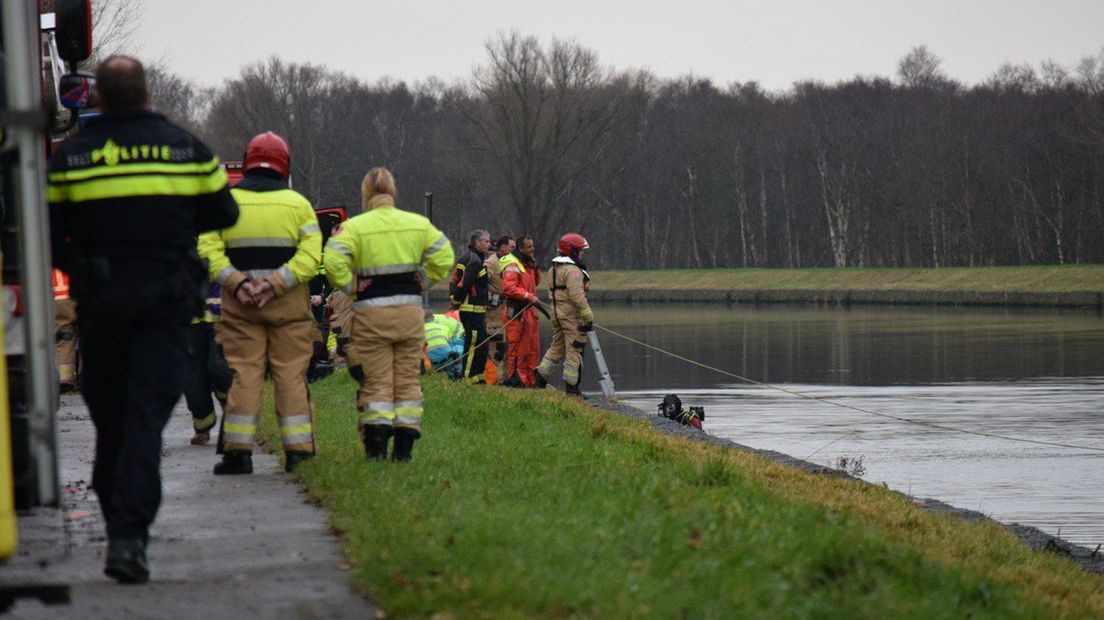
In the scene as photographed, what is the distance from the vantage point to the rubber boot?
960cm

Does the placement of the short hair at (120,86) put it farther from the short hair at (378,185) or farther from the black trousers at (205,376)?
the black trousers at (205,376)

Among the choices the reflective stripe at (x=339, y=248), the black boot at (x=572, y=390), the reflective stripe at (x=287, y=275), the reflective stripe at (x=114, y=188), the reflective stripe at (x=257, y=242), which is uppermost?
the reflective stripe at (x=114, y=188)

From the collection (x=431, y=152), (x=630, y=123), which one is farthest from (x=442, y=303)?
(x=431, y=152)

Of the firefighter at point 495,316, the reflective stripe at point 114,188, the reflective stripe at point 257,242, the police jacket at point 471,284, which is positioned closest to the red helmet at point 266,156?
the reflective stripe at point 257,242

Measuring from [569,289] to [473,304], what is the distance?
1.74 meters

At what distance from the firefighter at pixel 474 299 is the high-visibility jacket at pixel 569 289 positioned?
1.13m

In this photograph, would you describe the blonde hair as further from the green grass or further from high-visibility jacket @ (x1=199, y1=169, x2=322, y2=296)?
the green grass

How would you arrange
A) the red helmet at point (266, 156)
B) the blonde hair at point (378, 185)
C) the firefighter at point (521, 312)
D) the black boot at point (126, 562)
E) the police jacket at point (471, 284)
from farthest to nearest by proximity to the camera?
1. the police jacket at point (471, 284)
2. the firefighter at point (521, 312)
3. the blonde hair at point (378, 185)
4. the red helmet at point (266, 156)
5. the black boot at point (126, 562)

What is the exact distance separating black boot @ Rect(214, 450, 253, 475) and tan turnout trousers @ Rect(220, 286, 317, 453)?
9cm

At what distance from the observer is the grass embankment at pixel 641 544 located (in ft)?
19.0

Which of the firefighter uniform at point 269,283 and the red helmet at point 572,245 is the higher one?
the red helmet at point 572,245

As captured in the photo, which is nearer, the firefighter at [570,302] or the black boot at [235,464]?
the black boot at [235,464]

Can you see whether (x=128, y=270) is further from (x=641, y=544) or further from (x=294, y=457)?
(x=294, y=457)

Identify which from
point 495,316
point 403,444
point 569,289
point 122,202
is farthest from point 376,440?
point 495,316
